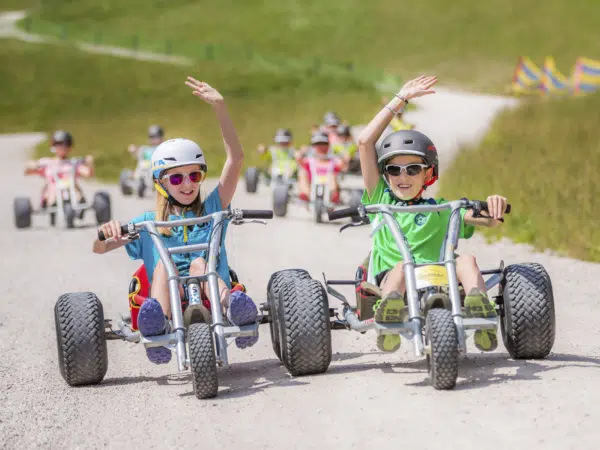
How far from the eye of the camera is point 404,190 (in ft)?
24.3

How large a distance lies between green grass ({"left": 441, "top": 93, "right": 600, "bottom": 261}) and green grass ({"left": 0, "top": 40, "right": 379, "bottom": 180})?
14.0 m

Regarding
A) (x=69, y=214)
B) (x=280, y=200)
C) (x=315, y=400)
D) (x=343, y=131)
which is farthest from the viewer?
(x=343, y=131)

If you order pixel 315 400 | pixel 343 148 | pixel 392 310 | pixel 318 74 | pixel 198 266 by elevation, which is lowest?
pixel 315 400

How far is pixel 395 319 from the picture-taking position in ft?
21.9

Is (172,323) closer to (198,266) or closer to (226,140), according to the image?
(198,266)

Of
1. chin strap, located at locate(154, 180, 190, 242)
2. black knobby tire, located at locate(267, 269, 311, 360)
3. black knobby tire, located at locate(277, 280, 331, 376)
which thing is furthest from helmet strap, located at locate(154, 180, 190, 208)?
black knobby tire, located at locate(277, 280, 331, 376)

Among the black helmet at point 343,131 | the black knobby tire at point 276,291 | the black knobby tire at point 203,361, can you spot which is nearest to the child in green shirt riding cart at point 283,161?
the black helmet at point 343,131

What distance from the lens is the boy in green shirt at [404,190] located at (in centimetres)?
712

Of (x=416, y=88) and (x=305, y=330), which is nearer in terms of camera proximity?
(x=305, y=330)

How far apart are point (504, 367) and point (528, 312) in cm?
36

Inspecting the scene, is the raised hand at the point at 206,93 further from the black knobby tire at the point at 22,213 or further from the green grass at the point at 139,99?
Answer: the green grass at the point at 139,99

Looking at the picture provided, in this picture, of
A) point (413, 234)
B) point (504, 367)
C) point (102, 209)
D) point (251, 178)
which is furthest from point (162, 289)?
point (251, 178)

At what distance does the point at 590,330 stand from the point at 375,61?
69.6 metres

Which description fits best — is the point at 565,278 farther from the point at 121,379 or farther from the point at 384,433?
the point at 384,433
